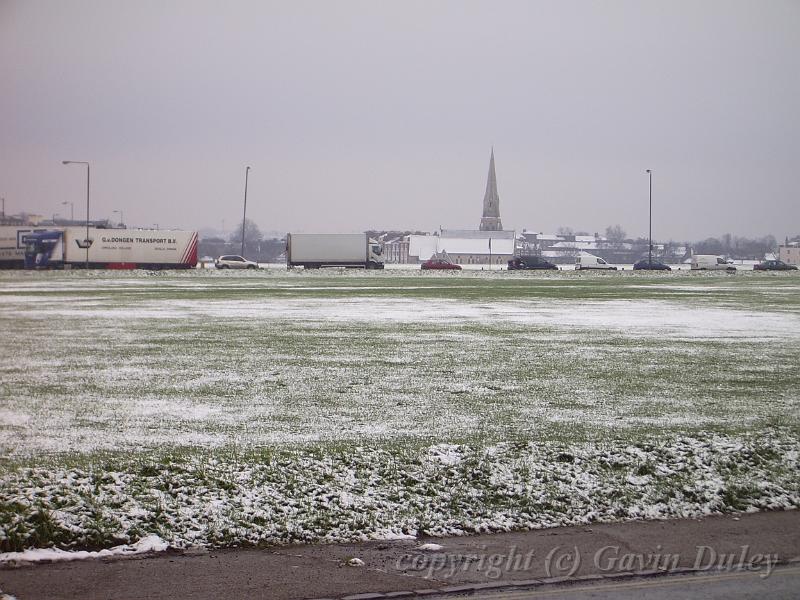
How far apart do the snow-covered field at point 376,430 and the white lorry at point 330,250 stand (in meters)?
57.7

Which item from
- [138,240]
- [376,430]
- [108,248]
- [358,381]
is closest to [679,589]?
[376,430]

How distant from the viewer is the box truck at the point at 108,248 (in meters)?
75.0

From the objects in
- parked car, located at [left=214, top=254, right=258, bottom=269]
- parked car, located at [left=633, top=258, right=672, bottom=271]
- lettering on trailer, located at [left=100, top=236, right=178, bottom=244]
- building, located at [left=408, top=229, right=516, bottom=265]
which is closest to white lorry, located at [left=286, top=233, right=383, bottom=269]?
parked car, located at [left=214, top=254, right=258, bottom=269]

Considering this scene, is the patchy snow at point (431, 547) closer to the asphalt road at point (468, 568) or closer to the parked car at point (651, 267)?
the asphalt road at point (468, 568)

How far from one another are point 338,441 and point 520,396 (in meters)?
3.91

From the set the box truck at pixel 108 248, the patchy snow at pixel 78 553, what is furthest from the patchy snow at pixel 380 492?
the box truck at pixel 108 248

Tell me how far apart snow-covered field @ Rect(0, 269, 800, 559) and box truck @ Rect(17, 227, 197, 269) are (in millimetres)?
54800

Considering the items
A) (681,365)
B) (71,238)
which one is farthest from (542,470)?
(71,238)

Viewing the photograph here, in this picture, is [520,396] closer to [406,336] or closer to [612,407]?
[612,407]

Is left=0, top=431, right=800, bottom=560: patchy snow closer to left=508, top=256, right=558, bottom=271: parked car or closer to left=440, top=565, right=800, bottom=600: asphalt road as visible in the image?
left=440, top=565, right=800, bottom=600: asphalt road

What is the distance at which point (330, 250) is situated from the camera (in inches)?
3216

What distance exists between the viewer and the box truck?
75000mm

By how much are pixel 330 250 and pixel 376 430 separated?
71467 mm

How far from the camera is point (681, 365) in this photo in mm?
16734
